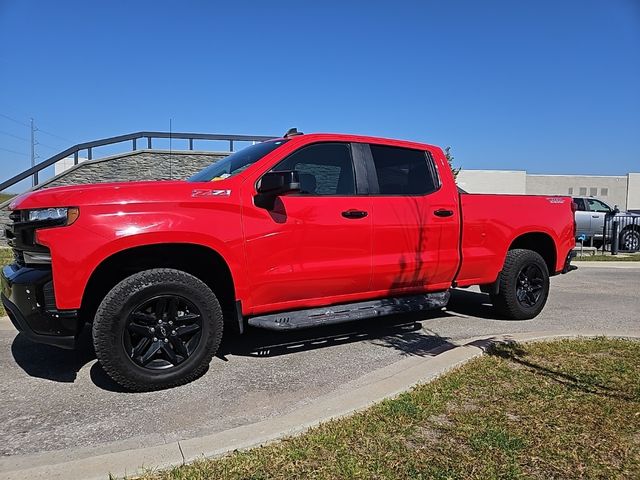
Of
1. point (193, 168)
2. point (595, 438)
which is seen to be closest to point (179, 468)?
point (595, 438)

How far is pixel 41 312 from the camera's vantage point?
345cm

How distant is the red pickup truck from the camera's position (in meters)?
3.47

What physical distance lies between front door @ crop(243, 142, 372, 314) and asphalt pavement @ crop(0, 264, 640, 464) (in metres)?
0.56

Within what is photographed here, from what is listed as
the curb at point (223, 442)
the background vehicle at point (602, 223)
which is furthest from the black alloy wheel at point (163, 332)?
the background vehicle at point (602, 223)

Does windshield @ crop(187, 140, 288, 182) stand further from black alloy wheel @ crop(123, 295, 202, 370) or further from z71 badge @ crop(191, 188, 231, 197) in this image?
black alloy wheel @ crop(123, 295, 202, 370)

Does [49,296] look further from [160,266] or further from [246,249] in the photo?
[246,249]

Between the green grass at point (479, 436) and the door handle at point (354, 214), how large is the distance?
5.06ft

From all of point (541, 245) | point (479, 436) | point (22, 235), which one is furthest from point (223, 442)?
point (541, 245)

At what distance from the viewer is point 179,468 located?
2.51 m

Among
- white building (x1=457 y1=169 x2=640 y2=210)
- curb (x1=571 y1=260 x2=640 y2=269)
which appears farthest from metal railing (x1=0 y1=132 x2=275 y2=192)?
white building (x1=457 y1=169 x2=640 y2=210)

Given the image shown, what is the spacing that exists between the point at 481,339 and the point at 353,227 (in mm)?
1684

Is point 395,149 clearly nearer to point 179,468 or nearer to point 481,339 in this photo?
point 481,339

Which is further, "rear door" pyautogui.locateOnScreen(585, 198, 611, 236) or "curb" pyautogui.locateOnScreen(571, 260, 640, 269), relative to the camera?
"rear door" pyautogui.locateOnScreen(585, 198, 611, 236)

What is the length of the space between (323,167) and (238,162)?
2.52ft
